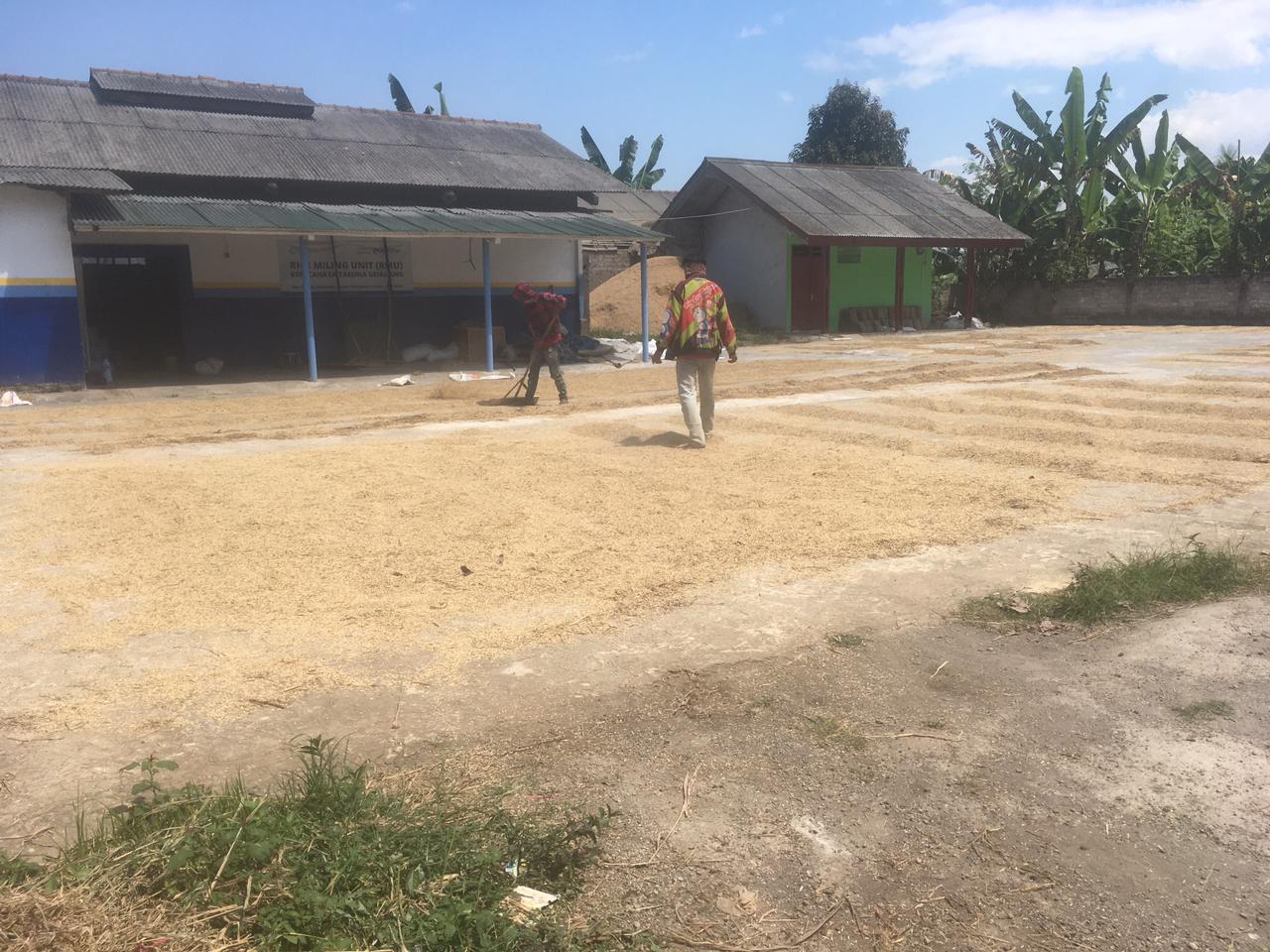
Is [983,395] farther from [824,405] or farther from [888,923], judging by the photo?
[888,923]

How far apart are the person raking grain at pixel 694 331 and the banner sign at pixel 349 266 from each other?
11.5 meters

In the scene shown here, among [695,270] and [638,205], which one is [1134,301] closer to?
[638,205]

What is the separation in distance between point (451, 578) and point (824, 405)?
7.24 meters

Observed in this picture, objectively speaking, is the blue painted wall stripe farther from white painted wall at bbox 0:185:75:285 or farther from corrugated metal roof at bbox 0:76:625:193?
corrugated metal roof at bbox 0:76:625:193

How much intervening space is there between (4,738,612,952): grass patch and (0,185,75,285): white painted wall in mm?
13751

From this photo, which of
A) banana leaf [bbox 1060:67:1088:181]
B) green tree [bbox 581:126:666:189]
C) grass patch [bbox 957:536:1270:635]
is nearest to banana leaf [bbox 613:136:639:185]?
green tree [bbox 581:126:666:189]

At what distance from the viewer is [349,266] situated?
62.9 feet

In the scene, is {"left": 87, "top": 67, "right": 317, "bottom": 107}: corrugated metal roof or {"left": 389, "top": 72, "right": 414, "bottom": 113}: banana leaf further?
{"left": 389, "top": 72, "right": 414, "bottom": 113}: banana leaf

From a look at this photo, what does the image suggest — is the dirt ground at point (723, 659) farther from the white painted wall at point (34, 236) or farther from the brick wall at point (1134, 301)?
the brick wall at point (1134, 301)

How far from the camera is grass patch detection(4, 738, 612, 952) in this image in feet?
7.79

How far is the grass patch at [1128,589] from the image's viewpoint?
470 centimetres

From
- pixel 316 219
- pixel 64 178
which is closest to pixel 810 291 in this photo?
pixel 316 219

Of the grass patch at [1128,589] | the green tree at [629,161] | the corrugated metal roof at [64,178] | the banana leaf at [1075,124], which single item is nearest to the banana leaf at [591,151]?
the green tree at [629,161]

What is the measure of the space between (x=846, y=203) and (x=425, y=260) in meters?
12.2
